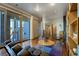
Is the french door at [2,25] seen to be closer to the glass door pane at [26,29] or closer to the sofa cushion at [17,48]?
the sofa cushion at [17,48]

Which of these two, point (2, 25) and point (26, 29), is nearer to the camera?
point (2, 25)

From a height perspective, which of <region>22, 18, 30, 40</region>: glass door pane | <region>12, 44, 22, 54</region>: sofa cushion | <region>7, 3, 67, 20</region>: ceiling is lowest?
<region>12, 44, 22, 54</region>: sofa cushion

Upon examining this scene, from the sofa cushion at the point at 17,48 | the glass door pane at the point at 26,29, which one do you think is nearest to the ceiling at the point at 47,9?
the glass door pane at the point at 26,29

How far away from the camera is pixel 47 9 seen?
179 cm

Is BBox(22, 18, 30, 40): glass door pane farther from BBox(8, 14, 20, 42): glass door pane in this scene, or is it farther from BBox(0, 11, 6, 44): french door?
BBox(0, 11, 6, 44): french door

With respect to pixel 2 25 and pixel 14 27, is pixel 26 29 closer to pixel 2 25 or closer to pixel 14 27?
pixel 14 27

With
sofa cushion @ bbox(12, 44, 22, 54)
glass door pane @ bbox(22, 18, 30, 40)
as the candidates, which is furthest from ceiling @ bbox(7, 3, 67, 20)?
sofa cushion @ bbox(12, 44, 22, 54)

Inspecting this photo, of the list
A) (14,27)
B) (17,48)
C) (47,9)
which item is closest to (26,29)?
(14,27)

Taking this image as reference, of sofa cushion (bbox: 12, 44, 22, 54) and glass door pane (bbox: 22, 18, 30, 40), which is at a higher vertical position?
glass door pane (bbox: 22, 18, 30, 40)

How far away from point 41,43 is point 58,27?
42cm

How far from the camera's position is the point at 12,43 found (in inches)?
67.0

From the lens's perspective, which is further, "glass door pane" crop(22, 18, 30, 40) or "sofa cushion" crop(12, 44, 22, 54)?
"glass door pane" crop(22, 18, 30, 40)

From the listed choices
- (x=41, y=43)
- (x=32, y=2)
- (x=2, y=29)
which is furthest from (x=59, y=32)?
(x=2, y=29)

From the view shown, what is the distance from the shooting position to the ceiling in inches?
65.7
